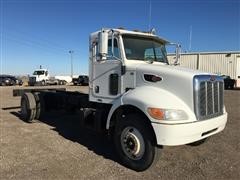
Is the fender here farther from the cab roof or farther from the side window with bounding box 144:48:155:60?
the cab roof

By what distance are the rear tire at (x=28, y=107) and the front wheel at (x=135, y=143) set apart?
483 cm

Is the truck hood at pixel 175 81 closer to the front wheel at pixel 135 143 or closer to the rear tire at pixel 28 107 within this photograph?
the front wheel at pixel 135 143

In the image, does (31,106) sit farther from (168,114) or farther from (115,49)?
(168,114)

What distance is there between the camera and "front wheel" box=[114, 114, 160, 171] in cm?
571

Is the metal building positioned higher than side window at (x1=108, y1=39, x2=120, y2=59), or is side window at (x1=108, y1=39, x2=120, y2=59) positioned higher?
the metal building

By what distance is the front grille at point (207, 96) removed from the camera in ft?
18.8

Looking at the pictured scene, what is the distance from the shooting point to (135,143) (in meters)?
5.98

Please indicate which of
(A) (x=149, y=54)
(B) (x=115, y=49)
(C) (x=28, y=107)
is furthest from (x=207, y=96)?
(C) (x=28, y=107)

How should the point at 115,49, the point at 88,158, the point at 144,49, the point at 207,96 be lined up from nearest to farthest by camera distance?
the point at 207,96 → the point at 88,158 → the point at 115,49 → the point at 144,49

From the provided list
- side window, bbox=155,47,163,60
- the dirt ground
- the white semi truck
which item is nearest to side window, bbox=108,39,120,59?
the white semi truck

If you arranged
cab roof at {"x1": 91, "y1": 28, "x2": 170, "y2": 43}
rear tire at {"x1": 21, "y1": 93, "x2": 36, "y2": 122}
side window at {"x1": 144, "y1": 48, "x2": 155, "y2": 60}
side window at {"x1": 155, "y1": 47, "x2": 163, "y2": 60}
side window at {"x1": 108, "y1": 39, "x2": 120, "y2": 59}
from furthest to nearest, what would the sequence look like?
rear tire at {"x1": 21, "y1": 93, "x2": 36, "y2": 122} < side window at {"x1": 155, "y1": 47, "x2": 163, "y2": 60} < side window at {"x1": 144, "y1": 48, "x2": 155, "y2": 60} < cab roof at {"x1": 91, "y1": 28, "x2": 170, "y2": 43} < side window at {"x1": 108, "y1": 39, "x2": 120, "y2": 59}

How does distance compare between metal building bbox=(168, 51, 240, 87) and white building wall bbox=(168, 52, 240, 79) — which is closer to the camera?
metal building bbox=(168, 51, 240, 87)

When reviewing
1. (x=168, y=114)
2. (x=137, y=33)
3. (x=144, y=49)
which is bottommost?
(x=168, y=114)

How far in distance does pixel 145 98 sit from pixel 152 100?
0.16 meters
